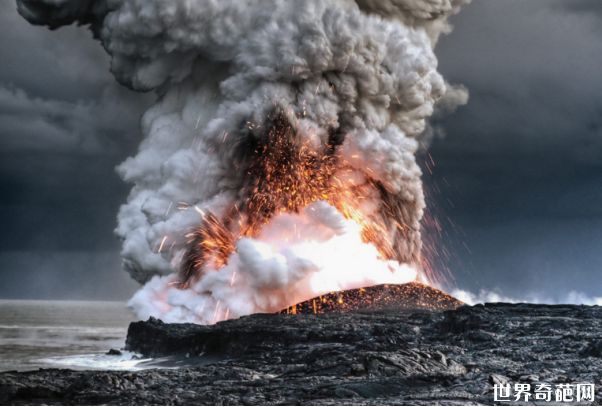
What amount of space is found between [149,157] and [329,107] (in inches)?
674

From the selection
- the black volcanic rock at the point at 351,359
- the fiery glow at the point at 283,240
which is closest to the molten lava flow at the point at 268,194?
the fiery glow at the point at 283,240

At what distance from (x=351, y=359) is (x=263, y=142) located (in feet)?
113

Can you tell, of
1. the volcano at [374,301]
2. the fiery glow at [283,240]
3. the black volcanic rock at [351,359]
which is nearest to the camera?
the black volcanic rock at [351,359]

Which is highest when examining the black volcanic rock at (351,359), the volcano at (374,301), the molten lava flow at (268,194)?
the molten lava flow at (268,194)

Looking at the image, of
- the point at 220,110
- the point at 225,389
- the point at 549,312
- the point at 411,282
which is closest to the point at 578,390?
the point at 225,389

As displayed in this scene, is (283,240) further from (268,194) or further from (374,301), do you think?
(374,301)

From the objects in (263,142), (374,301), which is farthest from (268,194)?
(374,301)

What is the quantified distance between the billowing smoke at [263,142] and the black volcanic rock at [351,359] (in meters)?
6.91

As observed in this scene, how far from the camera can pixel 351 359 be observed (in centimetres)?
3903

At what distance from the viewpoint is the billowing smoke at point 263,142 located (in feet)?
223

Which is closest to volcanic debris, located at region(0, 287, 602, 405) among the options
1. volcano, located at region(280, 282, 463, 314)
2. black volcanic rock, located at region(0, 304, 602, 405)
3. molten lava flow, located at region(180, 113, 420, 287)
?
black volcanic rock, located at region(0, 304, 602, 405)

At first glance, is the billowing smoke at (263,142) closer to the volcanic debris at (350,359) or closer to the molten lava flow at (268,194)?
the molten lava flow at (268,194)

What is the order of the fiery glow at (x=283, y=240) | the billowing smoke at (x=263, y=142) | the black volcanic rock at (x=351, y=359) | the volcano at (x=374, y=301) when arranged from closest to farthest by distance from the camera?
the black volcanic rock at (x=351, y=359)
the volcano at (x=374, y=301)
the fiery glow at (x=283, y=240)
the billowing smoke at (x=263, y=142)

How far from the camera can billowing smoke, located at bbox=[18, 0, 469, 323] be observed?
223 ft
